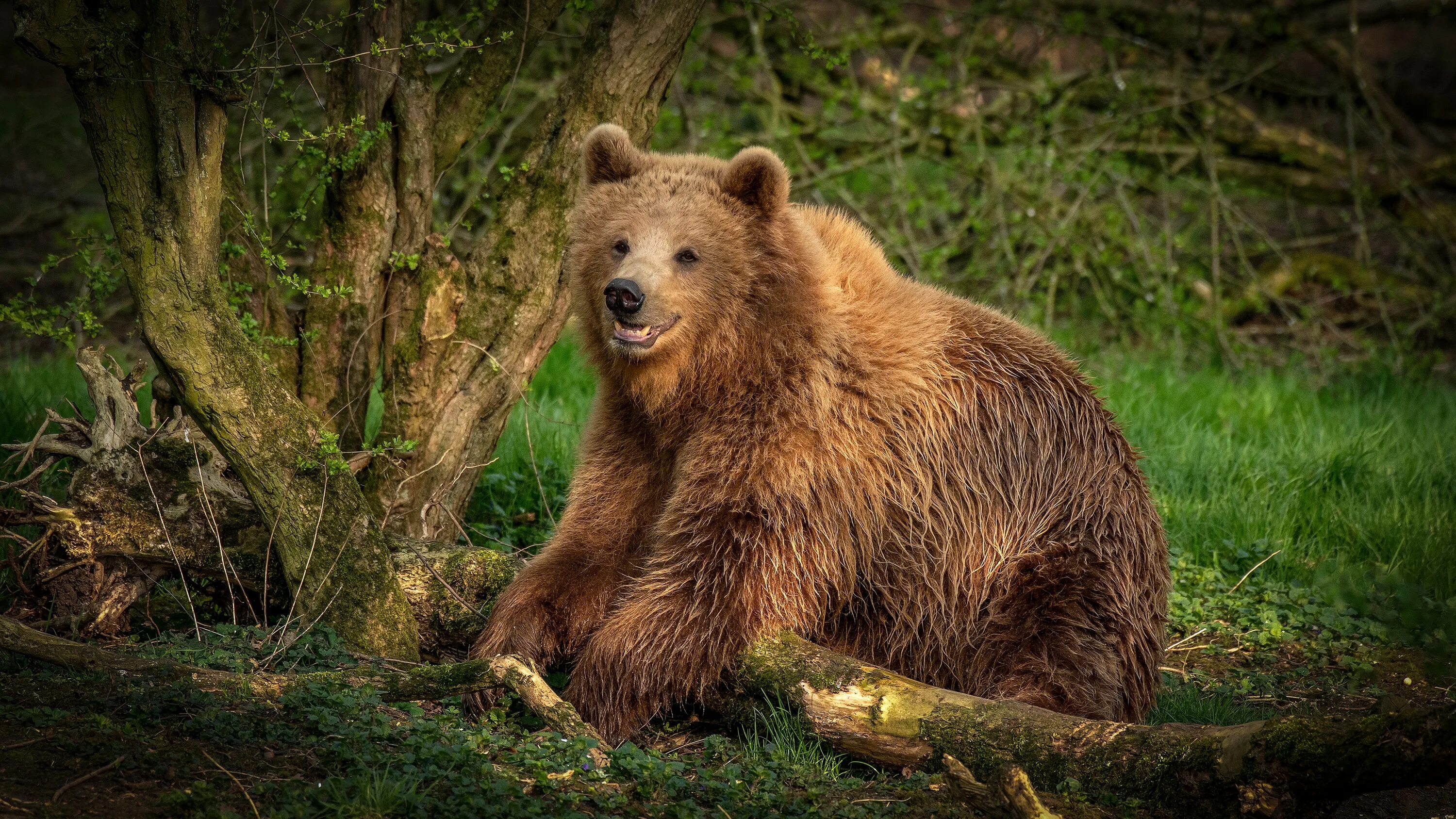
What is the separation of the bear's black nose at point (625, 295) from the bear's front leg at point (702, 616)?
760 millimetres

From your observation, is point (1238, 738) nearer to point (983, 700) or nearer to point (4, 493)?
point (983, 700)

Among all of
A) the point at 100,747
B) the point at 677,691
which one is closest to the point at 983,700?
the point at 677,691

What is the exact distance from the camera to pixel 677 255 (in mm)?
4164

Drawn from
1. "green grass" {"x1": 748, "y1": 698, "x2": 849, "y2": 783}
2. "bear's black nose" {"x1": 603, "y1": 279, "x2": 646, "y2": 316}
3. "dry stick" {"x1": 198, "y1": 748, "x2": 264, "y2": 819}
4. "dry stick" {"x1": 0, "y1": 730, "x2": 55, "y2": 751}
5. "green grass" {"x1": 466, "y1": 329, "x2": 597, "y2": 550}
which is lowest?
"green grass" {"x1": 748, "y1": 698, "x2": 849, "y2": 783}

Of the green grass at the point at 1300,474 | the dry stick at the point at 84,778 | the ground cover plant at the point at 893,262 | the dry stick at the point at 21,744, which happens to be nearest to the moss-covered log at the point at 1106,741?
the ground cover plant at the point at 893,262

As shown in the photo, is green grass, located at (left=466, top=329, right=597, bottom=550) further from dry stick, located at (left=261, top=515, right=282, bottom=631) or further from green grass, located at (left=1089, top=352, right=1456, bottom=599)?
green grass, located at (left=1089, top=352, right=1456, bottom=599)

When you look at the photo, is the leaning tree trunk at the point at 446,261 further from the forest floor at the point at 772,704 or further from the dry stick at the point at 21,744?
the dry stick at the point at 21,744

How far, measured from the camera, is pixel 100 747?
2.85m

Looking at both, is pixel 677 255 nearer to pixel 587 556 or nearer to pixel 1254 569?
pixel 587 556

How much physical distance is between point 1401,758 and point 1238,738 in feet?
1.31

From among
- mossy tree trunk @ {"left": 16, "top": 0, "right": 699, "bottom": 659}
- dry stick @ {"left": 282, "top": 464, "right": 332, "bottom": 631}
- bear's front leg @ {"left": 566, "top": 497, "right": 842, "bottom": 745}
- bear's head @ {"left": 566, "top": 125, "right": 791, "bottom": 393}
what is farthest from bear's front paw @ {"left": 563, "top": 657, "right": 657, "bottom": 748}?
bear's head @ {"left": 566, "top": 125, "right": 791, "bottom": 393}

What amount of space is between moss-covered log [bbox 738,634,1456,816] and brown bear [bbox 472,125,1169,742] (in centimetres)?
33

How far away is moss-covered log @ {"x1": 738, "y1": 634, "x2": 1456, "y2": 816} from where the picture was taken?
2.62 metres

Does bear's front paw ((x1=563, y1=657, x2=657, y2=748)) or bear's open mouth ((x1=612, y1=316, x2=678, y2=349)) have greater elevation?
bear's open mouth ((x1=612, y1=316, x2=678, y2=349))
